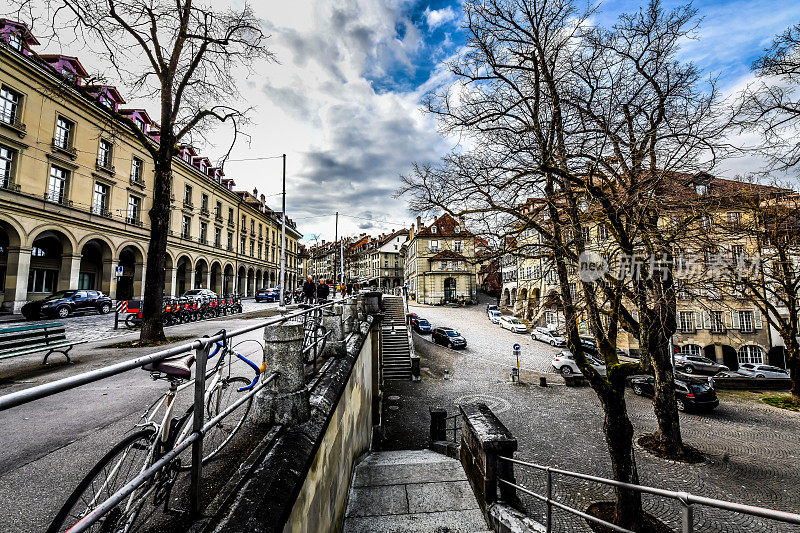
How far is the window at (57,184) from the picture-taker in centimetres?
1880

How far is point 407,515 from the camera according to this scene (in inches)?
178

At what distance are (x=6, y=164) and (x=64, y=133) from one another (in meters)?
3.96

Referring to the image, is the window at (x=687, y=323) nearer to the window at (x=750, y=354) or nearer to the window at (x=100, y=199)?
the window at (x=750, y=354)

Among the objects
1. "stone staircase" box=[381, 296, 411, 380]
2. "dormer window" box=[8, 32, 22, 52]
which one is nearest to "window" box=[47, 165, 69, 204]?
"dormer window" box=[8, 32, 22, 52]

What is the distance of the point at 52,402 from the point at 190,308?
15.3 meters

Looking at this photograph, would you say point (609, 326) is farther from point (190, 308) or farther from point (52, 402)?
point (190, 308)

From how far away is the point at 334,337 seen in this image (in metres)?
5.92

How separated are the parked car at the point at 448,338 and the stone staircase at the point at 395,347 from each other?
339 cm

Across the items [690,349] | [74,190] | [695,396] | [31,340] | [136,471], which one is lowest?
[690,349]

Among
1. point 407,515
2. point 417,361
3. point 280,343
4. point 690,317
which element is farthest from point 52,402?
point 690,317

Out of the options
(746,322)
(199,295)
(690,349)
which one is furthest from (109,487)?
(746,322)

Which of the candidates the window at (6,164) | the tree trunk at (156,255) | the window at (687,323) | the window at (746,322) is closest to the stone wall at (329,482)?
the tree trunk at (156,255)

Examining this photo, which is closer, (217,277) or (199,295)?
(199,295)

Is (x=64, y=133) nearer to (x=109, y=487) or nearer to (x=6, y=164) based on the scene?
(x=6, y=164)
